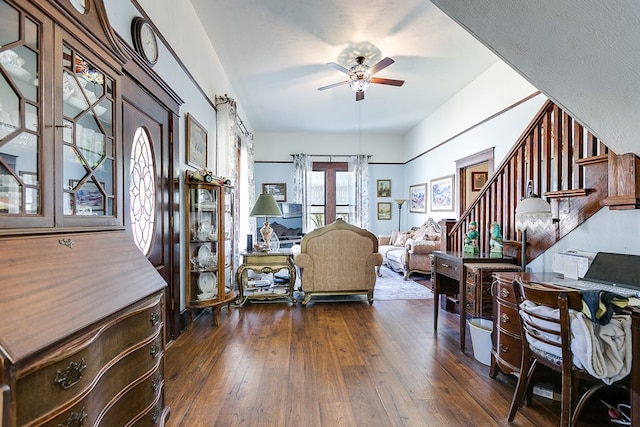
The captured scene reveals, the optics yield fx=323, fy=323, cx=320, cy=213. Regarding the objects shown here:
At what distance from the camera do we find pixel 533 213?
244cm

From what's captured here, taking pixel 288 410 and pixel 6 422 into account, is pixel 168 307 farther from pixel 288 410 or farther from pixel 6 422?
pixel 6 422

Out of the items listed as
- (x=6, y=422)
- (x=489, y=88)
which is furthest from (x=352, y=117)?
(x=6, y=422)

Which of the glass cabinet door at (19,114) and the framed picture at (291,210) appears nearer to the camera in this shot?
the glass cabinet door at (19,114)

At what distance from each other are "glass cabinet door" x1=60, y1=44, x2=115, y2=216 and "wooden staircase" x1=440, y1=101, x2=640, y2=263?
9.46 feet

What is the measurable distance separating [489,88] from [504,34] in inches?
137

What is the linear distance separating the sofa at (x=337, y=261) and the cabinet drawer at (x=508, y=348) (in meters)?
2.02

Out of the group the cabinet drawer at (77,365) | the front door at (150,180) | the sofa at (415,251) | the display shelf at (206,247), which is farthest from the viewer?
the sofa at (415,251)

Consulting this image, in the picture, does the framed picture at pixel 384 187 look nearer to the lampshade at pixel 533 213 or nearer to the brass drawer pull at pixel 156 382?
the lampshade at pixel 533 213

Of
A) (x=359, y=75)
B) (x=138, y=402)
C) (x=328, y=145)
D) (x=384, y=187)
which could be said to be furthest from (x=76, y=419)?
(x=384, y=187)

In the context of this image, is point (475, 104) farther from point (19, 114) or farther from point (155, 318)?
point (19, 114)

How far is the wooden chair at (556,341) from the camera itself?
1.54m

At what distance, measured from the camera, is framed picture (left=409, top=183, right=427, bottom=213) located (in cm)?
739

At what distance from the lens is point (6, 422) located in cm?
75

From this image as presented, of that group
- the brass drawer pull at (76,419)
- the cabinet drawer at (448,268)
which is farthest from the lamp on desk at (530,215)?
the brass drawer pull at (76,419)
